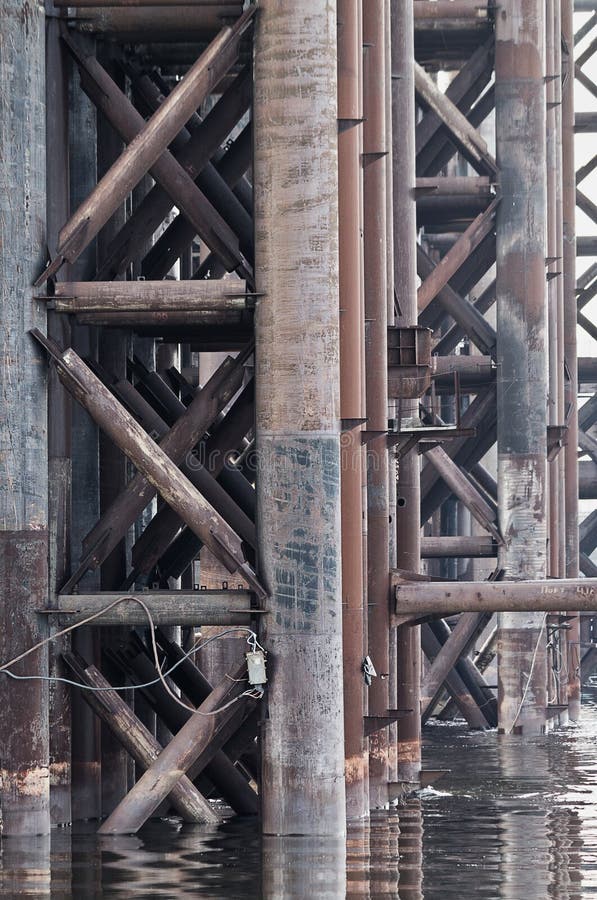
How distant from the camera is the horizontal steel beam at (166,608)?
13281 mm

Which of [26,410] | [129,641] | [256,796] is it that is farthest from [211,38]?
[256,796]

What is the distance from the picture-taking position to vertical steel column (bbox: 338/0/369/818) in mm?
15211

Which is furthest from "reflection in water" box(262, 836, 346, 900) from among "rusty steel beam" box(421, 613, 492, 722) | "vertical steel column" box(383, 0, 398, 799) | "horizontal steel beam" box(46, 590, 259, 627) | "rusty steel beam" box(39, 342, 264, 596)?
"rusty steel beam" box(421, 613, 492, 722)

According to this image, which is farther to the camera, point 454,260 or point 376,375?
point 454,260

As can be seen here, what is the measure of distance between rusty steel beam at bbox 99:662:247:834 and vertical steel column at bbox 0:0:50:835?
576mm

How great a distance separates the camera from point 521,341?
90.8ft

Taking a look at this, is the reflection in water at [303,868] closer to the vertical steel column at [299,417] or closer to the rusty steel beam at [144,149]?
the vertical steel column at [299,417]

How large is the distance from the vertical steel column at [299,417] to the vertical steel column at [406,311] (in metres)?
6.07

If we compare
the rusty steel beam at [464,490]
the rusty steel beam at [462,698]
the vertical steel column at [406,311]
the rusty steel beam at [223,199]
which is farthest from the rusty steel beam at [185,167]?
the rusty steel beam at [462,698]

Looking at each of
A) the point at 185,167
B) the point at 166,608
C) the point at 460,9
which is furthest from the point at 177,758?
the point at 460,9

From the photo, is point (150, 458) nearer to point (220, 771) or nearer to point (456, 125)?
point (220, 771)

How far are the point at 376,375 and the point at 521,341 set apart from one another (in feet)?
34.9

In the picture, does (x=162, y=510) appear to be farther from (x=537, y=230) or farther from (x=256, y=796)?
(x=537, y=230)

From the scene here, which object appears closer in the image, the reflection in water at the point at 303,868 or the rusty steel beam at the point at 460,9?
the reflection in water at the point at 303,868
